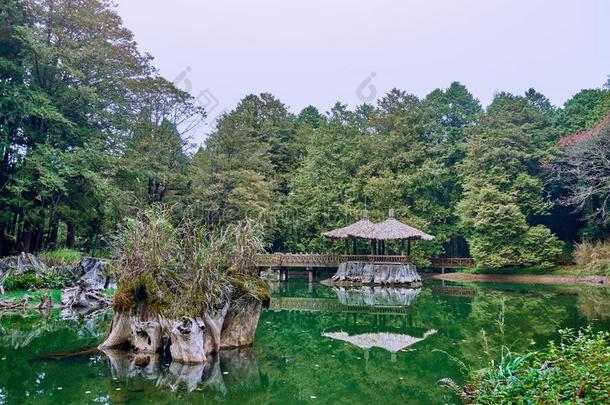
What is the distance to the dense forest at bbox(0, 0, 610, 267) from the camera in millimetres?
16797

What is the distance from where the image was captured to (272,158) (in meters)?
29.2

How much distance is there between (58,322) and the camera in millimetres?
10047

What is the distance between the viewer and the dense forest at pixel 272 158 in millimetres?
16797

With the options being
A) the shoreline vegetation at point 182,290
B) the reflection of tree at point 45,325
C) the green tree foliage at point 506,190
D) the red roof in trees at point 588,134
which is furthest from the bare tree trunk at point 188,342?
the red roof in trees at point 588,134

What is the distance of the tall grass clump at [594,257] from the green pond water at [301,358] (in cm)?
789

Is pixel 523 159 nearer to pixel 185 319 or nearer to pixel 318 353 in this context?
pixel 318 353

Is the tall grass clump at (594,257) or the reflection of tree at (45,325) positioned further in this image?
the tall grass clump at (594,257)

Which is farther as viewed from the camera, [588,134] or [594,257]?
[588,134]

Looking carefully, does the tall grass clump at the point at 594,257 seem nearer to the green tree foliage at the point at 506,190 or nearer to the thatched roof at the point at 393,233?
the green tree foliage at the point at 506,190

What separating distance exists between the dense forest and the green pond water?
18.6 feet

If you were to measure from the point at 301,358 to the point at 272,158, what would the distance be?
2277cm

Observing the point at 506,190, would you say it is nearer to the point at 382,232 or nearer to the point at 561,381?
the point at 382,232

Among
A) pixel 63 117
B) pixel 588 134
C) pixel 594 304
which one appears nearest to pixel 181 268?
pixel 594 304

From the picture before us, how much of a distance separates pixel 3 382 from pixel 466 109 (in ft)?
102
